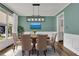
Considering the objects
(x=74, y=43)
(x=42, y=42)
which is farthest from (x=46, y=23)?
(x=42, y=42)

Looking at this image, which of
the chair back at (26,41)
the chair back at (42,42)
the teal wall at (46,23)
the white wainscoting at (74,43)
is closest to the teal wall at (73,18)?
the white wainscoting at (74,43)

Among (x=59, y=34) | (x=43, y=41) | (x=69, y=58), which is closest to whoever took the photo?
(x=69, y=58)

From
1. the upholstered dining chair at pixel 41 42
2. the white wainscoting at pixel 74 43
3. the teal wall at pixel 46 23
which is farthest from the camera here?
the teal wall at pixel 46 23

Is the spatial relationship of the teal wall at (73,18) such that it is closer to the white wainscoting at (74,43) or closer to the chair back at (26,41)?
the white wainscoting at (74,43)

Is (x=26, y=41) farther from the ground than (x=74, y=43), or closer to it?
farther from the ground

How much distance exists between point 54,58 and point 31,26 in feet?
33.4

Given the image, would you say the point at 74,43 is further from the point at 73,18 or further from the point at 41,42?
the point at 41,42

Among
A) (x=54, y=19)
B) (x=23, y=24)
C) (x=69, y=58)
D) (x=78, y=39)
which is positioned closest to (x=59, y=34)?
(x=54, y=19)

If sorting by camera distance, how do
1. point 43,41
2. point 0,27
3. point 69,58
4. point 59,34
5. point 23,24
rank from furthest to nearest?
1. point 23,24
2. point 59,34
3. point 0,27
4. point 43,41
5. point 69,58

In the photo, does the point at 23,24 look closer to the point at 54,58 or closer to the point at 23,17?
the point at 23,17

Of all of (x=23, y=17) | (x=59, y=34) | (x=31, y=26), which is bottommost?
(x=59, y=34)

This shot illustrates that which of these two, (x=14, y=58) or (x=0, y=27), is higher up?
(x=0, y=27)

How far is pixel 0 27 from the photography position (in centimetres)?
656

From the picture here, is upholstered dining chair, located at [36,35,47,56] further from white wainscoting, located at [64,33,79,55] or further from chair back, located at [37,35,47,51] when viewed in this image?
white wainscoting, located at [64,33,79,55]
